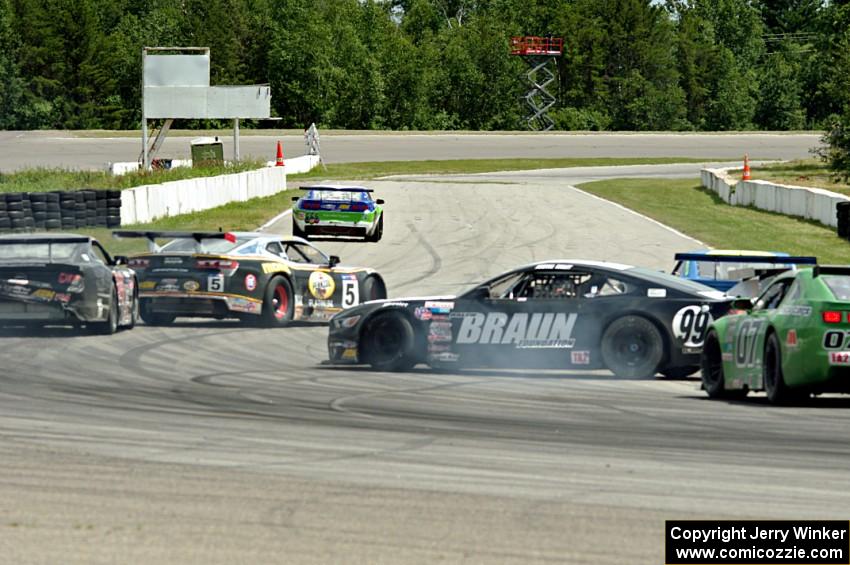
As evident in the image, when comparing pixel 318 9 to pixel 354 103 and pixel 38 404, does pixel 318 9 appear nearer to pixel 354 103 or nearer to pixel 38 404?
pixel 354 103

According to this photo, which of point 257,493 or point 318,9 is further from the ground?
point 318,9

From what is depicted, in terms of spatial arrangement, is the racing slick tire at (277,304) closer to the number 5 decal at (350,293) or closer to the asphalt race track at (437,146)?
the number 5 decal at (350,293)

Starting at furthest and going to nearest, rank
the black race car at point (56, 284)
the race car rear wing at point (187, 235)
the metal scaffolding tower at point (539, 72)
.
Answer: the metal scaffolding tower at point (539, 72) < the race car rear wing at point (187, 235) < the black race car at point (56, 284)

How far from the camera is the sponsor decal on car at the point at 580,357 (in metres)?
13.8

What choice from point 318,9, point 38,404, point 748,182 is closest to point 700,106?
point 318,9

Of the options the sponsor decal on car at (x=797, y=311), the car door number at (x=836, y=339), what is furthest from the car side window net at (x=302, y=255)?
→ the car door number at (x=836, y=339)

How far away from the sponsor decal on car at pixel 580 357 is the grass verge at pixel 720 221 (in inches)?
553

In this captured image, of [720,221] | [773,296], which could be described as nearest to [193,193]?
[720,221]

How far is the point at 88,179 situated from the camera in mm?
38750

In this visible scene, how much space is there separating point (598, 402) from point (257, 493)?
4702mm

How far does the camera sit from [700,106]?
4584 inches

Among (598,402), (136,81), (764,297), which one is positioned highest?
(136,81)

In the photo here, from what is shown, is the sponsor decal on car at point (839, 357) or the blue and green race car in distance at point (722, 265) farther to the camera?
the blue and green race car in distance at point (722, 265)

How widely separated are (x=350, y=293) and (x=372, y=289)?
17.5 inches
